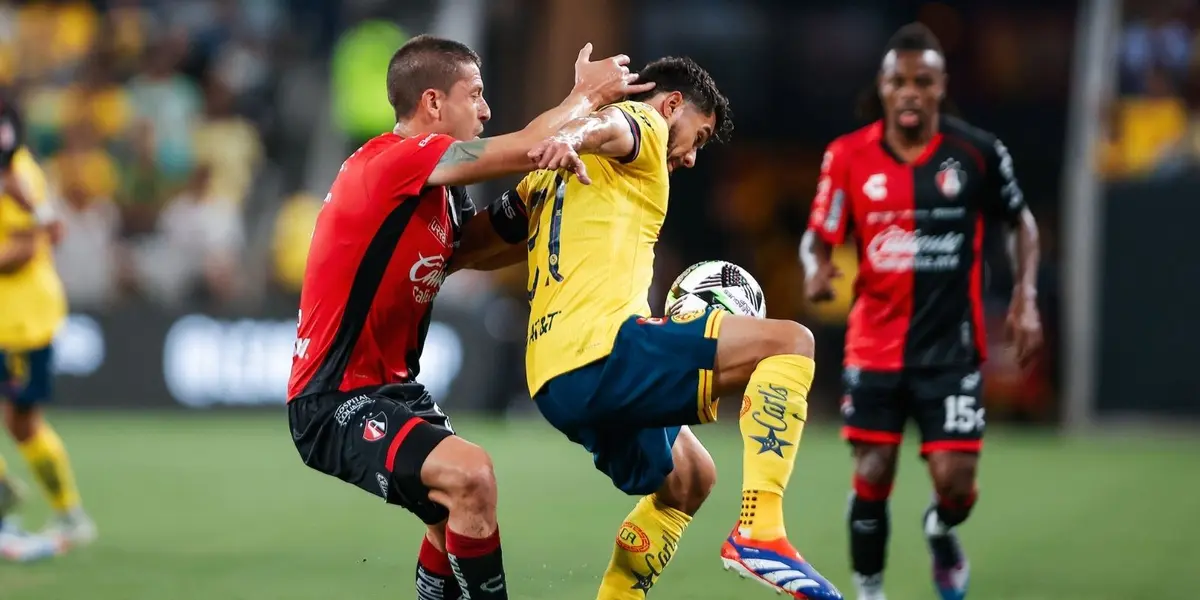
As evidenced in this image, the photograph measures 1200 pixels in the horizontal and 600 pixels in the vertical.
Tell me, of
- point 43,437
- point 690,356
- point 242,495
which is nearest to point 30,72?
point 242,495

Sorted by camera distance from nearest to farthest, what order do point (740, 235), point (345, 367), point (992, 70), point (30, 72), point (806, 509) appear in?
point (345, 367) → point (806, 509) → point (30, 72) → point (992, 70) → point (740, 235)

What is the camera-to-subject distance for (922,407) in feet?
22.5

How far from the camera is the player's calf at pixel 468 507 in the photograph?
495 centimetres

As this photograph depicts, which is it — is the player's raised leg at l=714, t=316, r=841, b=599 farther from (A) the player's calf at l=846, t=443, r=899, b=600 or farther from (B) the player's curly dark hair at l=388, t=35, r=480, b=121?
(A) the player's calf at l=846, t=443, r=899, b=600

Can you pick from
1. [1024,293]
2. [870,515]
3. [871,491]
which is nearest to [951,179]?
[1024,293]

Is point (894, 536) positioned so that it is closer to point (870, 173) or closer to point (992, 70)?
point (870, 173)

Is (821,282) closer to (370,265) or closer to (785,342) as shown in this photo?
(785,342)

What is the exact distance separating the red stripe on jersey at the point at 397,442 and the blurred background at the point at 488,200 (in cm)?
381

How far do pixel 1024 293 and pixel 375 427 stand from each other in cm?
328

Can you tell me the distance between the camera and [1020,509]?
10.2 metres

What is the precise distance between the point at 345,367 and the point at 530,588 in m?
1.85

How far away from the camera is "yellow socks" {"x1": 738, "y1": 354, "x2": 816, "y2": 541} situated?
489 centimetres

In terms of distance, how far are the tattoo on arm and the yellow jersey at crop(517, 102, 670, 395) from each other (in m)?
0.33

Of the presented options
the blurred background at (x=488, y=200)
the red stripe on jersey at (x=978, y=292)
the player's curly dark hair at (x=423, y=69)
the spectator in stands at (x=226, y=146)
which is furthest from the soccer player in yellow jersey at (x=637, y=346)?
the spectator in stands at (x=226, y=146)
